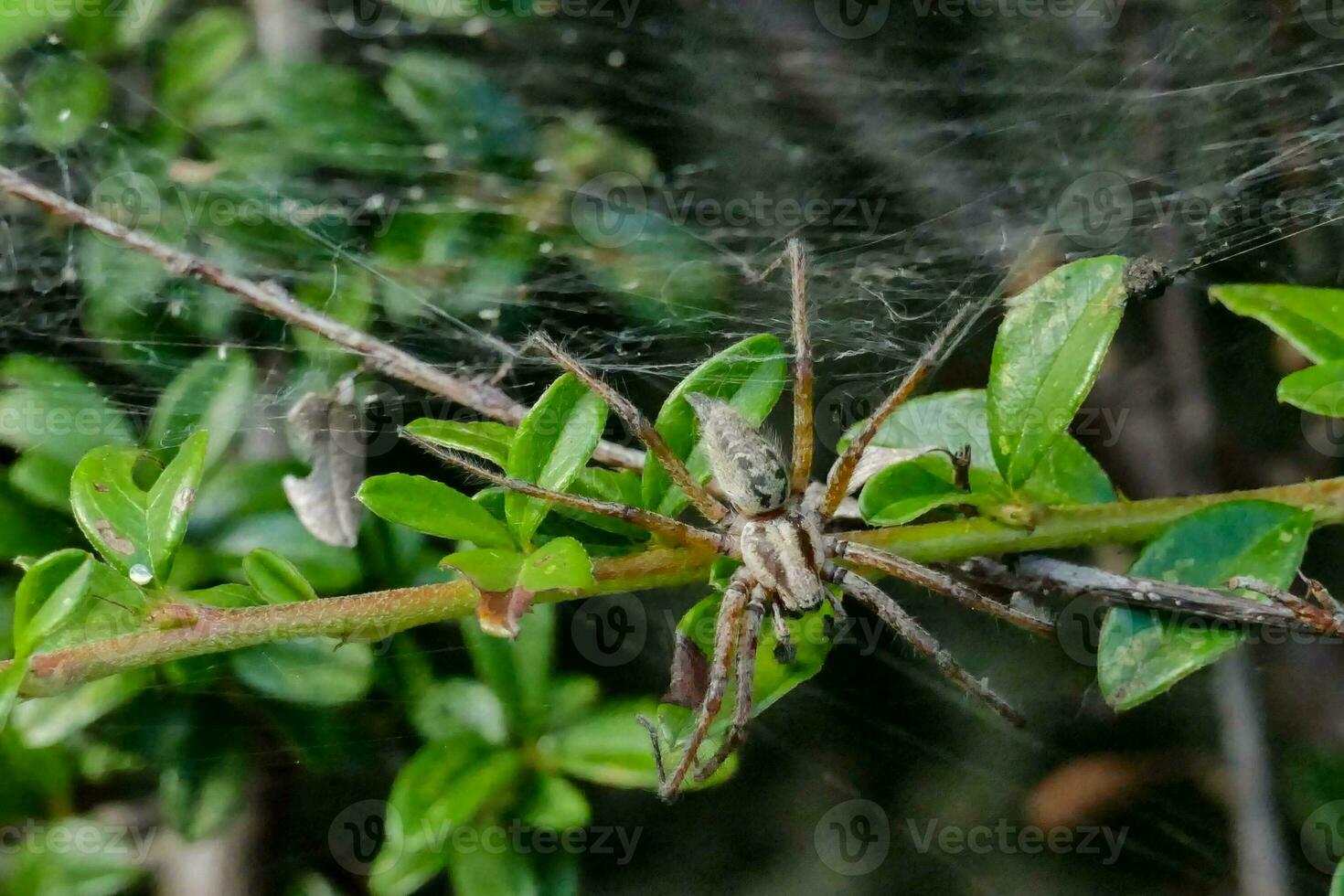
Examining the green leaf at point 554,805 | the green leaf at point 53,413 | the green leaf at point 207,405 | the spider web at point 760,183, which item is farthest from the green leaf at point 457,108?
the green leaf at point 554,805

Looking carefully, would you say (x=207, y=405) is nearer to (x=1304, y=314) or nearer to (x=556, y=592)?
(x=556, y=592)

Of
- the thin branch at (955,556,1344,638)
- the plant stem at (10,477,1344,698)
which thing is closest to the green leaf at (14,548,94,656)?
the plant stem at (10,477,1344,698)

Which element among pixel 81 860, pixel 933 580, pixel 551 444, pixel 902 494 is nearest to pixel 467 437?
pixel 551 444

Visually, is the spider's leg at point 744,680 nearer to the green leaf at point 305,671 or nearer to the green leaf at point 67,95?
the green leaf at point 305,671

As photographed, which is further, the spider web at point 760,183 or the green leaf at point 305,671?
the spider web at point 760,183

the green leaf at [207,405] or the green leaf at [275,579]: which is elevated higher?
the green leaf at [275,579]

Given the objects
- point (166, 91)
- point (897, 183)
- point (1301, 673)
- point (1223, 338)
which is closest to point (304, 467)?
point (166, 91)

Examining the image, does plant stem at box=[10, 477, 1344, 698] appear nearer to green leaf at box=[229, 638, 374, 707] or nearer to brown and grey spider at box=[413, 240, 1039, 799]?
brown and grey spider at box=[413, 240, 1039, 799]
